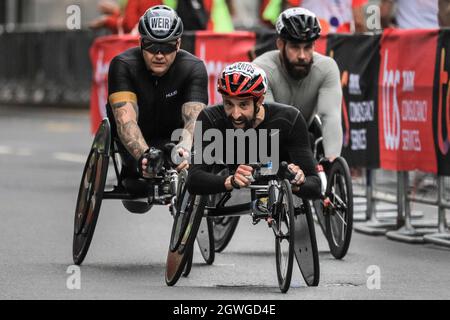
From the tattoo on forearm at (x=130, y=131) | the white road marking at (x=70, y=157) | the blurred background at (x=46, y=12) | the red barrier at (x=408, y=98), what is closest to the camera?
the tattoo on forearm at (x=130, y=131)

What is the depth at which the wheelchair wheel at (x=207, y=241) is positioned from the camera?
11.2 metres

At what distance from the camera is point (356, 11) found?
54.3 ft

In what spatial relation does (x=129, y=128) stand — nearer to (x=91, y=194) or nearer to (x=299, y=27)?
(x=91, y=194)

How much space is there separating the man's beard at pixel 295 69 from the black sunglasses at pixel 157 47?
1.24 meters

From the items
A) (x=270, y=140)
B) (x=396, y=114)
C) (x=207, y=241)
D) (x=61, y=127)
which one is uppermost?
(x=270, y=140)

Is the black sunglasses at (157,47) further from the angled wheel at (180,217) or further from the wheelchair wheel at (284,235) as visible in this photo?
the wheelchair wheel at (284,235)

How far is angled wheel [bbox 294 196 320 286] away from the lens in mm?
9820

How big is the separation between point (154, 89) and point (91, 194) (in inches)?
34.6

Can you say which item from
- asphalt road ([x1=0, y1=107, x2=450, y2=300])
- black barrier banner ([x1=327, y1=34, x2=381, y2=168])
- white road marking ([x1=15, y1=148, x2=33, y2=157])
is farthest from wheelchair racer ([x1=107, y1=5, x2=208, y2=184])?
white road marking ([x1=15, y1=148, x2=33, y2=157])

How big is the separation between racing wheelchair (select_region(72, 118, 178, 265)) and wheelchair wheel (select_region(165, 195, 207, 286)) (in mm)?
826

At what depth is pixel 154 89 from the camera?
1153cm

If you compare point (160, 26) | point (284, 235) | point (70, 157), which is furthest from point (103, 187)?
point (70, 157)

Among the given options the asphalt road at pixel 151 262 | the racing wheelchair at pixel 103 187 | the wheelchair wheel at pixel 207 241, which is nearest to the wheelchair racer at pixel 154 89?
the racing wheelchair at pixel 103 187

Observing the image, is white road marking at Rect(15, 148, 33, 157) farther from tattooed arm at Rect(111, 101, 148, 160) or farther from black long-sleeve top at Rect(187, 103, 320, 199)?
black long-sleeve top at Rect(187, 103, 320, 199)
